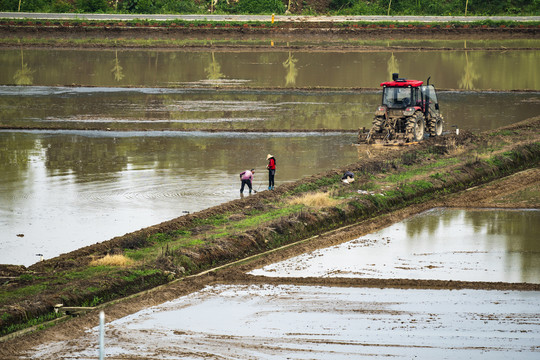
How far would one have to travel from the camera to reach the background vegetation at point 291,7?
8856cm

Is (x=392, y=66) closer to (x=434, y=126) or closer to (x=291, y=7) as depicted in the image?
(x=434, y=126)

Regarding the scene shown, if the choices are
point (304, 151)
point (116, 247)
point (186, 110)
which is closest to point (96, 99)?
point (186, 110)

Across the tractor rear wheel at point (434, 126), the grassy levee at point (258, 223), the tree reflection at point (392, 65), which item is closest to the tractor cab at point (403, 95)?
the tractor rear wheel at point (434, 126)

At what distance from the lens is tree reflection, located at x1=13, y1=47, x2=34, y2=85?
5427 cm

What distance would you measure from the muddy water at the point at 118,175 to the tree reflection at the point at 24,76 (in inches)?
716

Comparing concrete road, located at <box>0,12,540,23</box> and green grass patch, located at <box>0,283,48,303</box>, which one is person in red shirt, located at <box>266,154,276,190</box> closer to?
green grass patch, located at <box>0,283,48,303</box>

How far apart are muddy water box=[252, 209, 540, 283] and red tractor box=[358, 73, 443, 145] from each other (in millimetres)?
10405

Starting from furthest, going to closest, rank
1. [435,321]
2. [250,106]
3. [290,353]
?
1. [250,106]
2. [435,321]
3. [290,353]

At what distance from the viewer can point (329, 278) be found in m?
17.1

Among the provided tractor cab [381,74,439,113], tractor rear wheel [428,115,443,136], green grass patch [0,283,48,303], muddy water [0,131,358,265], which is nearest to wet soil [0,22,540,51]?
tractor rear wheel [428,115,443,136]

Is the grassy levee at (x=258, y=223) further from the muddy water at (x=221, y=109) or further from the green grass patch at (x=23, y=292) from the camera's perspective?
the muddy water at (x=221, y=109)

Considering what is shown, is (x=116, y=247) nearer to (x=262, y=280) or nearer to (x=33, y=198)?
(x=262, y=280)

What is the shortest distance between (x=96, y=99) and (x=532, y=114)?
2142 cm

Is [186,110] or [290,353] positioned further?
[186,110]
